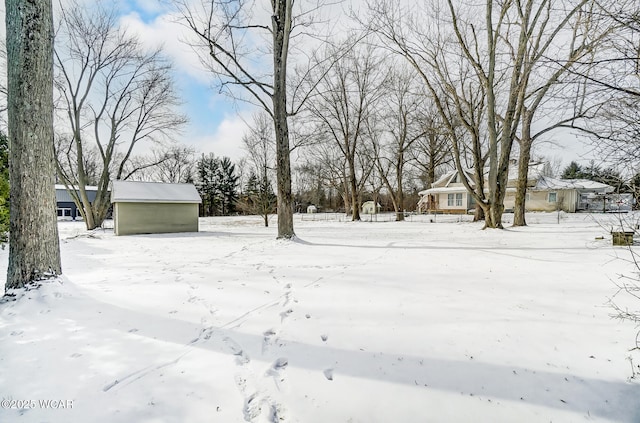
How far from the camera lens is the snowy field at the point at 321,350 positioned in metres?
1.82

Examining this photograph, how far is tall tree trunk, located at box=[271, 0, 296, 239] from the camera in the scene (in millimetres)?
8953

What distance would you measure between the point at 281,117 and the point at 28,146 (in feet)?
20.2

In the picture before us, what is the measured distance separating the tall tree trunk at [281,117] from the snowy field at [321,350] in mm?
4640

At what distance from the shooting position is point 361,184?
27.1 m

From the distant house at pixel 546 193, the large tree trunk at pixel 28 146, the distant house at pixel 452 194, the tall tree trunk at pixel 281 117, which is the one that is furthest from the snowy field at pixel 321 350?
the distant house at pixel 452 194

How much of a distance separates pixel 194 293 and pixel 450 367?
9.93ft

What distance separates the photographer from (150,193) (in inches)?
556

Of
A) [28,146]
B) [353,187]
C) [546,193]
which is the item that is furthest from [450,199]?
[28,146]

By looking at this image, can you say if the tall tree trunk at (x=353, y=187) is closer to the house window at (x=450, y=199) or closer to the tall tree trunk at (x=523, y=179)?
the tall tree trunk at (x=523, y=179)

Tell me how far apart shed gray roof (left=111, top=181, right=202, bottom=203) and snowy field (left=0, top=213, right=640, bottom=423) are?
34.4 ft

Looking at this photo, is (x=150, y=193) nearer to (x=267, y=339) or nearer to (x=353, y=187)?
(x=353, y=187)

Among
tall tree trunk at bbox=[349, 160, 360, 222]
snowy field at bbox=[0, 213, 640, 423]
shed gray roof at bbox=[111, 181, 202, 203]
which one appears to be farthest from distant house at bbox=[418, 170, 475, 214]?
snowy field at bbox=[0, 213, 640, 423]

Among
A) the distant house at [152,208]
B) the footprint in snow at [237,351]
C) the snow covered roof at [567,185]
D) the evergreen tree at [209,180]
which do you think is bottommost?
the footprint in snow at [237,351]

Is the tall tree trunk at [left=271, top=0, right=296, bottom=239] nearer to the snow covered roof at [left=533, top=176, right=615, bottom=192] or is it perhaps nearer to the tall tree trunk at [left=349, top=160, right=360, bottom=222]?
the tall tree trunk at [left=349, top=160, right=360, bottom=222]
